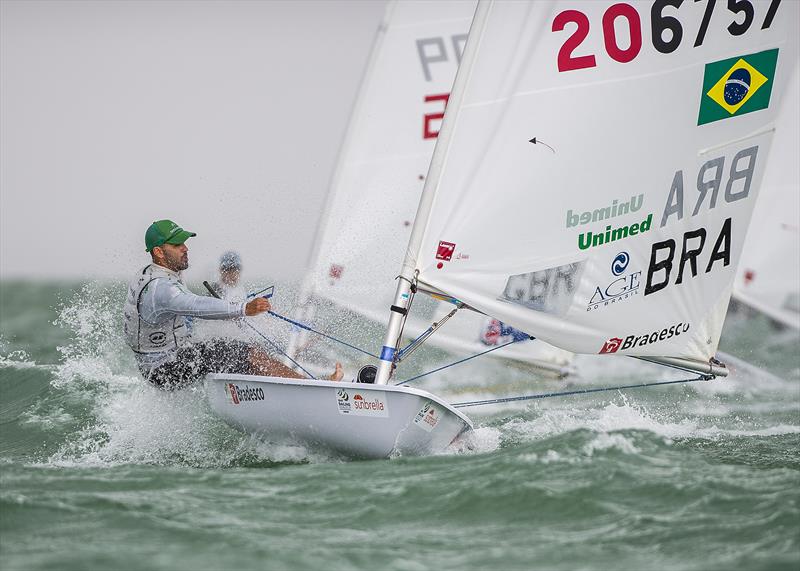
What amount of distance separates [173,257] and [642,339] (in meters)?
2.47

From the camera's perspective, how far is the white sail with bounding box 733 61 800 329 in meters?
10.4

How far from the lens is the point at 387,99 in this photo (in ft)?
27.5

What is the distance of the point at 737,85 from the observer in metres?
5.95

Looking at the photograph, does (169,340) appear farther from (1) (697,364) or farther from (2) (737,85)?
(2) (737,85)

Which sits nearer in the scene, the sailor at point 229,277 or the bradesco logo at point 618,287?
the bradesco logo at point 618,287

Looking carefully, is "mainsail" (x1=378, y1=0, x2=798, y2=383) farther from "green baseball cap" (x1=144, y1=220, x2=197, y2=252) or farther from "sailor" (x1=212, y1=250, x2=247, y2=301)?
"sailor" (x1=212, y1=250, x2=247, y2=301)

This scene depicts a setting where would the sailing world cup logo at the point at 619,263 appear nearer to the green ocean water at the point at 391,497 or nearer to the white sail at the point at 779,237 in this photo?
the green ocean water at the point at 391,497

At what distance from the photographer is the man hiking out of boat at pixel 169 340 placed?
5922 millimetres

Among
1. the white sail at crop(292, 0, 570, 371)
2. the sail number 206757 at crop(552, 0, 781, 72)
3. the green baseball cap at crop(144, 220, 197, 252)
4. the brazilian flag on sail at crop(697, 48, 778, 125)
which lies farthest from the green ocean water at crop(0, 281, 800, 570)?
the sail number 206757 at crop(552, 0, 781, 72)

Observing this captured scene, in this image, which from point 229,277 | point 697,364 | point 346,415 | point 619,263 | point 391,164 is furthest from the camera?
point 391,164

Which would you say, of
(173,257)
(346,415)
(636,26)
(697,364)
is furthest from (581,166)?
(173,257)

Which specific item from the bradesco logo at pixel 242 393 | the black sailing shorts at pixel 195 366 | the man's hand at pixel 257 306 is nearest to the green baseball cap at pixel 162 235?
the black sailing shorts at pixel 195 366

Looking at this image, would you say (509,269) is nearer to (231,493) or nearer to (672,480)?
(672,480)

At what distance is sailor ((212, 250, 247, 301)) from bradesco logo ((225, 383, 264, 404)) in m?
1.35
